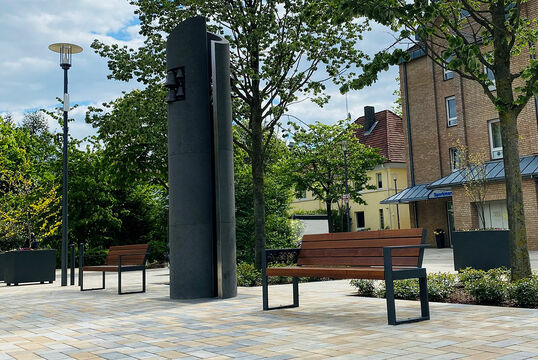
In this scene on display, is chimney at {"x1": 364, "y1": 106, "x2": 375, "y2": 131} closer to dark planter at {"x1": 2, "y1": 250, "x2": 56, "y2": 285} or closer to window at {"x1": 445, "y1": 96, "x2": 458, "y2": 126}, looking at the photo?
window at {"x1": 445, "y1": 96, "x2": 458, "y2": 126}

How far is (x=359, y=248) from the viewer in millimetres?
7582

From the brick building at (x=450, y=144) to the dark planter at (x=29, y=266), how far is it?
68.3ft

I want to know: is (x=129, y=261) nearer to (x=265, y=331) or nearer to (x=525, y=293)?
(x=265, y=331)

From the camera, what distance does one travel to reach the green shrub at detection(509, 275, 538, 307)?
24.5ft

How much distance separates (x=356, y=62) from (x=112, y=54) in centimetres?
695

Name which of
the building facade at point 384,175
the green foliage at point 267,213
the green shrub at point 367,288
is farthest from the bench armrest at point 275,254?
the building facade at point 384,175

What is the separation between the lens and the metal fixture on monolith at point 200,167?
401 inches

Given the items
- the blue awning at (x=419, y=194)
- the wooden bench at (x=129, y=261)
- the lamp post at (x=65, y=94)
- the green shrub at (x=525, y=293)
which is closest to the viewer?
the green shrub at (x=525, y=293)

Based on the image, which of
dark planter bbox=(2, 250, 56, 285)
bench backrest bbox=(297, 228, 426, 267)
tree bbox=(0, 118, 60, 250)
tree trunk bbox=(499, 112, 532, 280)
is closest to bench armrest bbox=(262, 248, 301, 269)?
bench backrest bbox=(297, 228, 426, 267)

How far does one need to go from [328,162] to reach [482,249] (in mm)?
23066

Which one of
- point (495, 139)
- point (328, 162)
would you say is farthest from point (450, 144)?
point (328, 162)

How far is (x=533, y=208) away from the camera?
88.0 ft

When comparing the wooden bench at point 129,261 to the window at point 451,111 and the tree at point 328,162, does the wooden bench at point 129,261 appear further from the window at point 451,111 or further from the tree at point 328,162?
the window at point 451,111

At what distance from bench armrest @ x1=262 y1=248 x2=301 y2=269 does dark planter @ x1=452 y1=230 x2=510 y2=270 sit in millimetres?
6427
